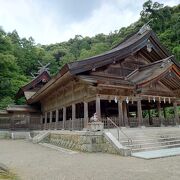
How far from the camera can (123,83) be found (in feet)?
47.2

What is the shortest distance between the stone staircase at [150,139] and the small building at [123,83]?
1783 millimetres

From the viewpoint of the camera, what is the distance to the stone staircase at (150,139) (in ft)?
36.2

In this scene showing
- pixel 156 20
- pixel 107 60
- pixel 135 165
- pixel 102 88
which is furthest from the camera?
pixel 156 20

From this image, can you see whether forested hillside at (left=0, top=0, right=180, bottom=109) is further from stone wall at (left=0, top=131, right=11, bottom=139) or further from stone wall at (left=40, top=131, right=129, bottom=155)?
stone wall at (left=40, top=131, right=129, bottom=155)

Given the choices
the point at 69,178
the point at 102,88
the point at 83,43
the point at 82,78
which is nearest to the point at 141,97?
the point at 102,88

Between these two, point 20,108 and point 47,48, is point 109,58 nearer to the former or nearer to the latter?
point 20,108

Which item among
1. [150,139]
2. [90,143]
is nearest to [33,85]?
[90,143]

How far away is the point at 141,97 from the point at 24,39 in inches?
2050

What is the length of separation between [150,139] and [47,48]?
66512 millimetres

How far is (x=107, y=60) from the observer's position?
16281 mm

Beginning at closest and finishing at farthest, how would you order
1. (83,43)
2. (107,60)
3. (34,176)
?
(34,176) → (107,60) → (83,43)

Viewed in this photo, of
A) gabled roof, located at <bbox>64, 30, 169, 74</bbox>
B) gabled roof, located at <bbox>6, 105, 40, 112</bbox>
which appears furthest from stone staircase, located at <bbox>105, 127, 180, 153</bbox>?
gabled roof, located at <bbox>6, 105, 40, 112</bbox>

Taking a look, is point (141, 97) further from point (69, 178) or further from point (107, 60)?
point (69, 178)

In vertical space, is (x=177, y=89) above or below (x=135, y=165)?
above
